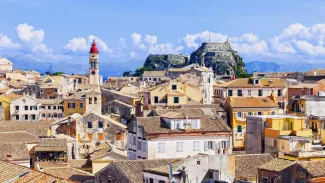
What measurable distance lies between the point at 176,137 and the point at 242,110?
16.0 meters

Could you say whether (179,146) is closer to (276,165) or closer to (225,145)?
(225,145)

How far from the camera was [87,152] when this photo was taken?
2347 inches

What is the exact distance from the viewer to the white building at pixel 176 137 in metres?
49.4

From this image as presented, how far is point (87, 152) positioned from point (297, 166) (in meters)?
26.0

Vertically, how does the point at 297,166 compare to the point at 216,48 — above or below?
below

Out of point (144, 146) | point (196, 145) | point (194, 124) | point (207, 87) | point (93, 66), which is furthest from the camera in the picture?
point (93, 66)

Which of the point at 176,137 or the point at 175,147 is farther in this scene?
the point at 175,147

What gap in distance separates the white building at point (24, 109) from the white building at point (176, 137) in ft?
128

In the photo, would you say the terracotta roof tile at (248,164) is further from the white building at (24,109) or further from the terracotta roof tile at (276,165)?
the white building at (24,109)

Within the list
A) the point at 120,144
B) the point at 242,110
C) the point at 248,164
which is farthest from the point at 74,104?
the point at 248,164

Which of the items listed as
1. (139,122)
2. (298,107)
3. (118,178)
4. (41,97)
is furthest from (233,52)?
(118,178)

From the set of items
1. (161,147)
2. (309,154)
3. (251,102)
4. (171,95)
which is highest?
(171,95)

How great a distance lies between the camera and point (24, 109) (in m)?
88.6

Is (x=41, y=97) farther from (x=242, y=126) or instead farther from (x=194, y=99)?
(x=242, y=126)
